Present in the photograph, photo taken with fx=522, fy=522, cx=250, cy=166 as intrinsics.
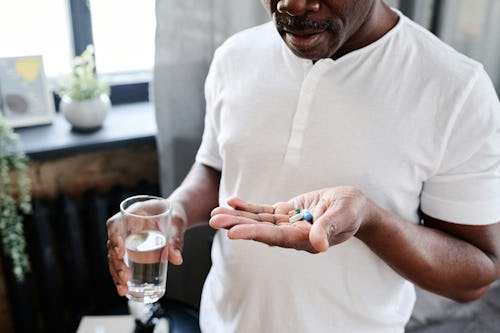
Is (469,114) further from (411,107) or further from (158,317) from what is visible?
(158,317)

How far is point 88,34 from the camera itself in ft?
5.43

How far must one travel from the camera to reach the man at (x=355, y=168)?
32.5 inches

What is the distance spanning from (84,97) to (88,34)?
0.82 ft

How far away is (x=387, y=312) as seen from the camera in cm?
98

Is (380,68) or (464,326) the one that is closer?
(380,68)

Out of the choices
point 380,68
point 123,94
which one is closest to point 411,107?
point 380,68

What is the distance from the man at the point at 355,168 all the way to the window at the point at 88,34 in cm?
74

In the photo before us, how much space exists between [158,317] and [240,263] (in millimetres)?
480

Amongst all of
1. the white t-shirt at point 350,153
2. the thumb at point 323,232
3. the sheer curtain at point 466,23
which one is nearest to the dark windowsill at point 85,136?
the white t-shirt at point 350,153

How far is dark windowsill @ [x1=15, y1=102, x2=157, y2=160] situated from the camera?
144 centimetres

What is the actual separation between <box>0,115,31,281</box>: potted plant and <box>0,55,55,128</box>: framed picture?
0.40ft

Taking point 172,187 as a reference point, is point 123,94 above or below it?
above

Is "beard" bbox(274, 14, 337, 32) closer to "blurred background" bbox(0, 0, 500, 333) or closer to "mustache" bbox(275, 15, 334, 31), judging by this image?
"mustache" bbox(275, 15, 334, 31)

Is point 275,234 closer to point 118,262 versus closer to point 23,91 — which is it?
point 118,262
